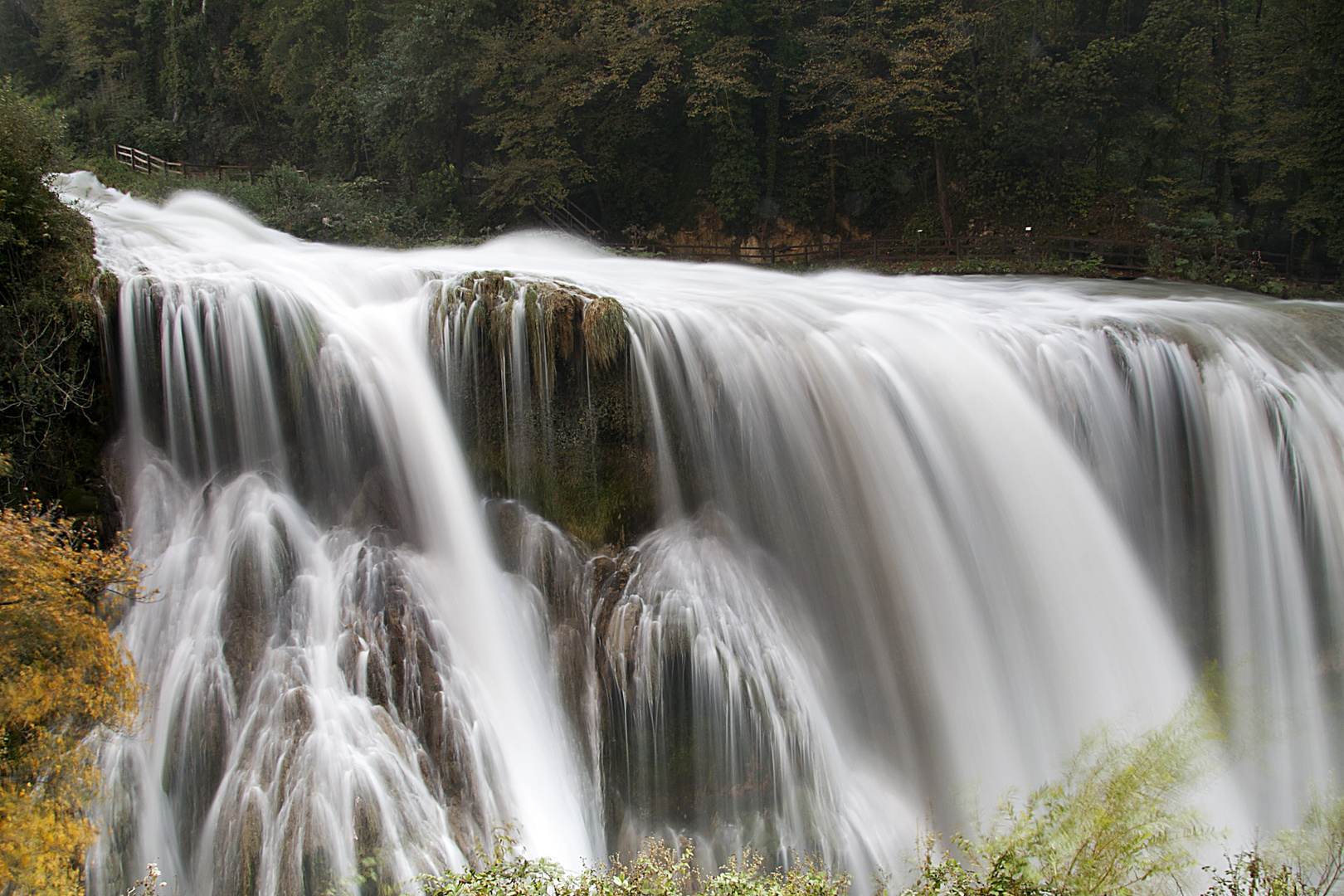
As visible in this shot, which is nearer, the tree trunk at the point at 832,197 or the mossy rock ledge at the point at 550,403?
the mossy rock ledge at the point at 550,403

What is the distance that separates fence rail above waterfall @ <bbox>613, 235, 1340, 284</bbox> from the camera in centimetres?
2112

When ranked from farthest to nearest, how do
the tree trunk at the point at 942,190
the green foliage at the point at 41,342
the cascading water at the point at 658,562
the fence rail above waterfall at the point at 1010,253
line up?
the tree trunk at the point at 942,190, the fence rail above waterfall at the point at 1010,253, the green foliage at the point at 41,342, the cascading water at the point at 658,562

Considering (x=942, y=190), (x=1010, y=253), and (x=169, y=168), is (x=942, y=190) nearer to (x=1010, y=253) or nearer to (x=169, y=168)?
(x=1010, y=253)

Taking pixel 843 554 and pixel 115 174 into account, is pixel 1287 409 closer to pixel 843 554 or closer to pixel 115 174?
pixel 843 554

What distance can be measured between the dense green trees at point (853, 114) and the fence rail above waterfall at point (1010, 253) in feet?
2.78

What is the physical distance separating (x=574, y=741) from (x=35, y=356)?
6.82m

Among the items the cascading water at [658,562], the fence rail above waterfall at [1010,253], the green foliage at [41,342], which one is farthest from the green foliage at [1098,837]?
the fence rail above waterfall at [1010,253]

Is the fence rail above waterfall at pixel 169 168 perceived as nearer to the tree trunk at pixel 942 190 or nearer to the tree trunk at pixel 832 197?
the tree trunk at pixel 832 197

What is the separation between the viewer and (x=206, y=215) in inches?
695

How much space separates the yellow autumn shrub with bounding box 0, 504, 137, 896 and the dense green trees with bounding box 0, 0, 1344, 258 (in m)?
19.2

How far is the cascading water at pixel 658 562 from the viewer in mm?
8070

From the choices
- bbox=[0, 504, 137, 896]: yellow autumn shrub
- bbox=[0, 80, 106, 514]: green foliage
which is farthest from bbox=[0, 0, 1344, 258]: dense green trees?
bbox=[0, 504, 137, 896]: yellow autumn shrub

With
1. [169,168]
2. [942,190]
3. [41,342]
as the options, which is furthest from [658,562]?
[169,168]

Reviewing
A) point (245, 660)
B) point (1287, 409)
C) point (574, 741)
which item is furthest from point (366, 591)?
point (1287, 409)
